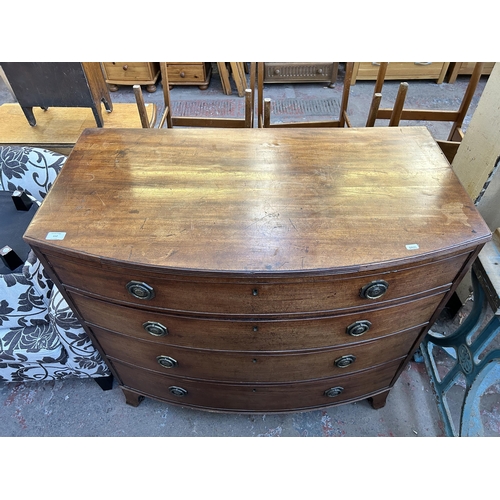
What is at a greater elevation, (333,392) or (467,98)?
(467,98)

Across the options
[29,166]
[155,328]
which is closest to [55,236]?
[155,328]

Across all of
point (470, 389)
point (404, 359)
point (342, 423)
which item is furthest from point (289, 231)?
point (342, 423)

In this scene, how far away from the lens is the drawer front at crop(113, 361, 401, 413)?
129 centimetres

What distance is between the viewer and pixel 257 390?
4.22 ft

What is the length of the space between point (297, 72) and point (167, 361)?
10.1ft

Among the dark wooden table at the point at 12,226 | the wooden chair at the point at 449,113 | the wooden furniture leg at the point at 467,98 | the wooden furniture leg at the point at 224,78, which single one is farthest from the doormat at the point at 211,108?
the dark wooden table at the point at 12,226

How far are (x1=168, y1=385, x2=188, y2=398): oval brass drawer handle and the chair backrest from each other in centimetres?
101

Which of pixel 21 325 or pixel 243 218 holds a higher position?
pixel 243 218

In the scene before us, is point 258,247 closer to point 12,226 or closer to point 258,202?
point 258,202

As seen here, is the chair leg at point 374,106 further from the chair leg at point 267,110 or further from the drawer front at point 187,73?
the drawer front at point 187,73

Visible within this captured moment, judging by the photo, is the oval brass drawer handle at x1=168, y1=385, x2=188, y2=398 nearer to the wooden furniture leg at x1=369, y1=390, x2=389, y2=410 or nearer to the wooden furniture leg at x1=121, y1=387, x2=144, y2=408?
the wooden furniture leg at x1=121, y1=387, x2=144, y2=408

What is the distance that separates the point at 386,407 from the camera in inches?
64.2

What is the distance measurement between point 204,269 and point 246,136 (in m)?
0.57

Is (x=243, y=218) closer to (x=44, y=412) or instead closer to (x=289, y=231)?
(x=289, y=231)
